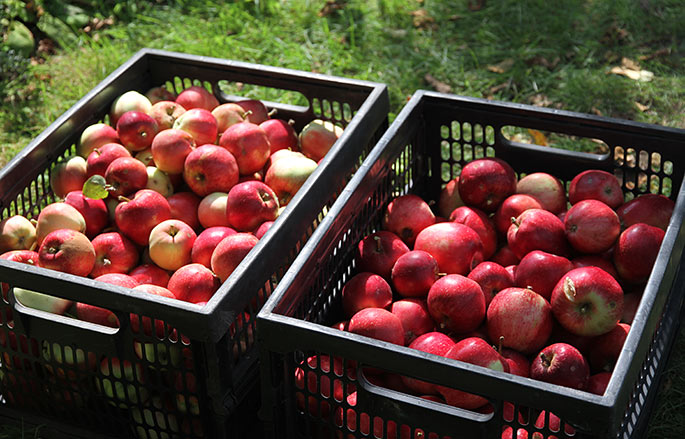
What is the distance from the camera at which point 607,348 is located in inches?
76.9

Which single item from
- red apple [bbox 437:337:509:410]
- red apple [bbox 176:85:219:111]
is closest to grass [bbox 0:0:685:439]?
red apple [bbox 176:85:219:111]

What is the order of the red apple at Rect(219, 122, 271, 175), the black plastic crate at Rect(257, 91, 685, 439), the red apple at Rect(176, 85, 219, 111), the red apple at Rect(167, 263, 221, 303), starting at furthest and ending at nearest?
the red apple at Rect(176, 85, 219, 111) < the red apple at Rect(219, 122, 271, 175) < the red apple at Rect(167, 263, 221, 303) < the black plastic crate at Rect(257, 91, 685, 439)

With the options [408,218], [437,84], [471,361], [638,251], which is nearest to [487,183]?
[408,218]

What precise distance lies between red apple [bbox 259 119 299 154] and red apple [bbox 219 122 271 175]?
0.12 meters

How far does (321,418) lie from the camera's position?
6.12 ft

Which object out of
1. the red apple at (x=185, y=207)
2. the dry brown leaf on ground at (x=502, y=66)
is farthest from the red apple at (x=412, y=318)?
the dry brown leaf on ground at (x=502, y=66)

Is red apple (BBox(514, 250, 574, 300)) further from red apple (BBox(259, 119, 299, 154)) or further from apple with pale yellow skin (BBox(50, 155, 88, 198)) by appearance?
apple with pale yellow skin (BBox(50, 155, 88, 198))

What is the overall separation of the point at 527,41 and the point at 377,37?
75 centimetres

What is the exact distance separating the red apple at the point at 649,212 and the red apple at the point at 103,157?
1472mm

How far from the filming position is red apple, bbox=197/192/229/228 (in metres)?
2.35

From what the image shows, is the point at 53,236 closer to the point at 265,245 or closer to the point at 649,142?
the point at 265,245

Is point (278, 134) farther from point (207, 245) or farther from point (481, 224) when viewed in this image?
point (481, 224)

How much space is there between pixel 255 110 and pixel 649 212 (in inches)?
51.7

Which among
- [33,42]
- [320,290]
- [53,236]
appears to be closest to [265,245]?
[320,290]
